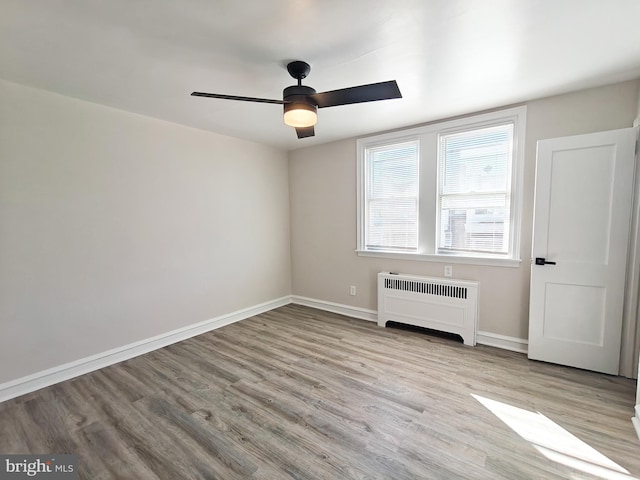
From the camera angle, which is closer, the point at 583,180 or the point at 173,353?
the point at 583,180

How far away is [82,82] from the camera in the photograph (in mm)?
2297

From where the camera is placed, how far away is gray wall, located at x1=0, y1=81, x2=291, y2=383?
92.4 inches

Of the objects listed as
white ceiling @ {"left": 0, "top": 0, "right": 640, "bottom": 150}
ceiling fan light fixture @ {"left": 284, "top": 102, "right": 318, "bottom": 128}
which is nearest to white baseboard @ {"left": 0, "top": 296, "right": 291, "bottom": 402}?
white ceiling @ {"left": 0, "top": 0, "right": 640, "bottom": 150}

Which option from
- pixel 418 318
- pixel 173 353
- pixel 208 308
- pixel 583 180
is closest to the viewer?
pixel 583 180

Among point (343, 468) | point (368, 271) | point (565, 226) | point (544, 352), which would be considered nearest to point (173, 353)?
point (343, 468)

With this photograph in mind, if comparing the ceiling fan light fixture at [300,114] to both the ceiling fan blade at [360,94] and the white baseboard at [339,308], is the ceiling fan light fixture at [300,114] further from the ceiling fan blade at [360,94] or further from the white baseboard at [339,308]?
the white baseboard at [339,308]

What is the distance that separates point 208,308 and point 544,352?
374cm

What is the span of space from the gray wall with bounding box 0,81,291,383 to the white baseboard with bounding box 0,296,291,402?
0.06 metres

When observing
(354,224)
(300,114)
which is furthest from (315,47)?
(354,224)

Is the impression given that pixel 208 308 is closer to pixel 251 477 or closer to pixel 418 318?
pixel 251 477

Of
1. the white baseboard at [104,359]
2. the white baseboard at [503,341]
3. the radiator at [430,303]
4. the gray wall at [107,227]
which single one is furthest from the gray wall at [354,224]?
the white baseboard at [104,359]

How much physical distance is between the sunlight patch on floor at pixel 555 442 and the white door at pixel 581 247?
99 centimetres

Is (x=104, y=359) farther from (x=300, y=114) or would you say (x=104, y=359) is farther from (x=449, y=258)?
(x=449, y=258)

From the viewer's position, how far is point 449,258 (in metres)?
3.32
